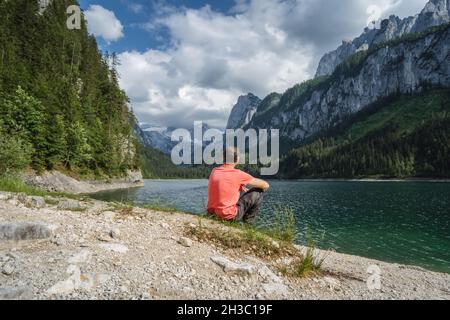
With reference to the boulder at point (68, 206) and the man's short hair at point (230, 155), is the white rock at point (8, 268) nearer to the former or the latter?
the boulder at point (68, 206)

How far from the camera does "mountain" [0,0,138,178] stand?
50500 millimetres

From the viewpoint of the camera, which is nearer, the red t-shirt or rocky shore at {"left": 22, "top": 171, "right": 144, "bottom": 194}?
the red t-shirt

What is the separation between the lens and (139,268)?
6.30 metres

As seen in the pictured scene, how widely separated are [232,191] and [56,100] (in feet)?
210

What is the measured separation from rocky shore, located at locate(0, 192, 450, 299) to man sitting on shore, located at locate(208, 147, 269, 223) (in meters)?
0.74

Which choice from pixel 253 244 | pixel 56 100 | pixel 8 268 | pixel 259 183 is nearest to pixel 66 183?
pixel 56 100

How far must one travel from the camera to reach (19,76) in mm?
55094

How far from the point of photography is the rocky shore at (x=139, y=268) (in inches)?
212

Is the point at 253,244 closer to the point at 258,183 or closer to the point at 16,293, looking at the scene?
the point at 258,183

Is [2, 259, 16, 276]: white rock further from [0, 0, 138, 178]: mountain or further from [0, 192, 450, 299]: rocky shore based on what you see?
[0, 0, 138, 178]: mountain

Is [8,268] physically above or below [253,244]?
above

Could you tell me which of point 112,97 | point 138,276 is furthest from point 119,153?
point 138,276

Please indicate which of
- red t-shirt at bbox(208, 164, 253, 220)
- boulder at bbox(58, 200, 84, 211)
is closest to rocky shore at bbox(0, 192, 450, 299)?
red t-shirt at bbox(208, 164, 253, 220)
